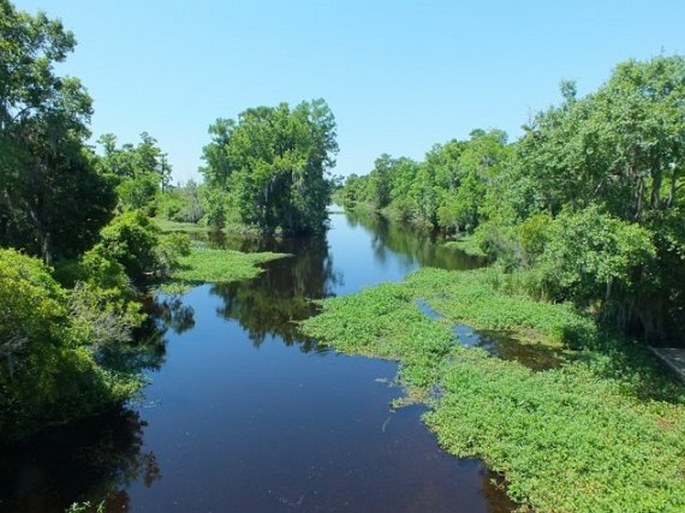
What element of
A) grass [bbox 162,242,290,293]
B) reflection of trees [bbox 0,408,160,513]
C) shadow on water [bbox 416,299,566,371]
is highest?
grass [bbox 162,242,290,293]

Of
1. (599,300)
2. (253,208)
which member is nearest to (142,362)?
(599,300)

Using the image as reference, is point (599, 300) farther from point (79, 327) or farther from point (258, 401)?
point (79, 327)

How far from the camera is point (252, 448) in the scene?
1577cm

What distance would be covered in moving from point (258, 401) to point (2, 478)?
818 cm

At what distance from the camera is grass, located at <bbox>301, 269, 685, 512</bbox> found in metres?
12.5

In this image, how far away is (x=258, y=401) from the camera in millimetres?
19344

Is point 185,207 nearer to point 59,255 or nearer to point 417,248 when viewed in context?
point 417,248

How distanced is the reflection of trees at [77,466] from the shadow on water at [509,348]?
1471 cm

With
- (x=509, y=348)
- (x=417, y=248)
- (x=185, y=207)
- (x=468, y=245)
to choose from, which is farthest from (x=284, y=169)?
(x=509, y=348)

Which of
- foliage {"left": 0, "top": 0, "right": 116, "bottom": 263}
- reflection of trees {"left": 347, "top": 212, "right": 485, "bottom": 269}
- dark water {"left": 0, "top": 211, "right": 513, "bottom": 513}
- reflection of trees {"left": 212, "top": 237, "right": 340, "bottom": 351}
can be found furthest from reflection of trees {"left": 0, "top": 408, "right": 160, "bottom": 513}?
reflection of trees {"left": 347, "top": 212, "right": 485, "bottom": 269}

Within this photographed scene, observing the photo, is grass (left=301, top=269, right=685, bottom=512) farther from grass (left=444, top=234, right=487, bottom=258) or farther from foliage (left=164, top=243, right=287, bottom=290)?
grass (left=444, top=234, right=487, bottom=258)

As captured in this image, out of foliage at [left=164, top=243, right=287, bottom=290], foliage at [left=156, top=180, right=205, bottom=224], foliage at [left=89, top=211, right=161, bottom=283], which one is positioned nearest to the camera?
foliage at [left=89, top=211, right=161, bottom=283]

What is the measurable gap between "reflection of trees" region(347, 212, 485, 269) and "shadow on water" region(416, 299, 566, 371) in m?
22.2

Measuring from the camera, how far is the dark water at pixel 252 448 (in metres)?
13.2
